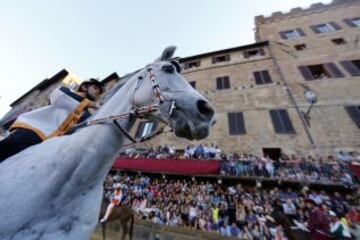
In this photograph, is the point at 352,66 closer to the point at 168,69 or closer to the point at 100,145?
the point at 168,69

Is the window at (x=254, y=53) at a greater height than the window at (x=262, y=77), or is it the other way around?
the window at (x=254, y=53)

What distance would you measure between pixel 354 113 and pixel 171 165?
12.9 m

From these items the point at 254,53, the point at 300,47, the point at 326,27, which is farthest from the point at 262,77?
the point at 326,27

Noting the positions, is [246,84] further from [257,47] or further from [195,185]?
[195,185]

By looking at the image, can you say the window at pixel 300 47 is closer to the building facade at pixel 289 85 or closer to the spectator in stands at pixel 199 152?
the building facade at pixel 289 85

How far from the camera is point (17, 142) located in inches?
78.8

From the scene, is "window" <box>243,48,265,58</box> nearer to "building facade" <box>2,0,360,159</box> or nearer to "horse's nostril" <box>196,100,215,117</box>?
"building facade" <box>2,0,360,159</box>

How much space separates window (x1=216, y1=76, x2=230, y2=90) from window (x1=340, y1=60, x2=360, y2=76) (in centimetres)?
941

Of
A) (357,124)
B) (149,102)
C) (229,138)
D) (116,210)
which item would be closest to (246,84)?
(229,138)

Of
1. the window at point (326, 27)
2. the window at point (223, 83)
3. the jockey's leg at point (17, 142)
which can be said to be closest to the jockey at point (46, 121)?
the jockey's leg at point (17, 142)

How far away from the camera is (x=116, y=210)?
27.2 feet

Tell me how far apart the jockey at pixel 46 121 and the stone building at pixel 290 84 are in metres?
13.5

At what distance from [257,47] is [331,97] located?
30.2ft

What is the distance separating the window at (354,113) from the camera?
510 inches
